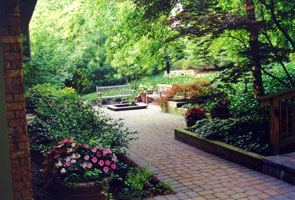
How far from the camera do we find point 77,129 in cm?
543

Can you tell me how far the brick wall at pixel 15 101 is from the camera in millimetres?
3221

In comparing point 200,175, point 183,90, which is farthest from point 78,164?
point 183,90

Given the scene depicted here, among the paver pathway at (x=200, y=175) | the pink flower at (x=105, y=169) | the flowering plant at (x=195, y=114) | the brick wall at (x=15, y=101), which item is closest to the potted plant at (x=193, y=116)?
the flowering plant at (x=195, y=114)

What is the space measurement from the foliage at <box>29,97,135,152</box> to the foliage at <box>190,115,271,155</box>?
1.91 m

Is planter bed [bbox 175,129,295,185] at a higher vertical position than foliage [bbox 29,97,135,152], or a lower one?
lower

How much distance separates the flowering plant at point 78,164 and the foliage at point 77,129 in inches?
12.9

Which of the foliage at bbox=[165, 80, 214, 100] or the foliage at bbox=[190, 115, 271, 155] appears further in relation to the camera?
the foliage at bbox=[165, 80, 214, 100]

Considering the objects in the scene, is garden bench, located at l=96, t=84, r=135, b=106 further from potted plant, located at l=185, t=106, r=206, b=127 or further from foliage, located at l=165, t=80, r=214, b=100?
potted plant, located at l=185, t=106, r=206, b=127

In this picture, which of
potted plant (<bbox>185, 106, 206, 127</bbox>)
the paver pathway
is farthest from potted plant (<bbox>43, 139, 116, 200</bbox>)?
potted plant (<bbox>185, 106, 206, 127</bbox>)

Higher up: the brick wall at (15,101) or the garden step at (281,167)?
the brick wall at (15,101)

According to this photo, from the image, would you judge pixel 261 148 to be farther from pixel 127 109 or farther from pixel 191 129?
pixel 127 109

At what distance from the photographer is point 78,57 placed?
70.2ft

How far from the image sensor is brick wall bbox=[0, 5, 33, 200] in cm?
322

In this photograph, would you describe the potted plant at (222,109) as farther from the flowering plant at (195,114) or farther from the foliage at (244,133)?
the foliage at (244,133)
